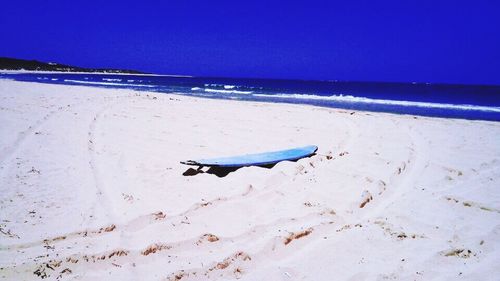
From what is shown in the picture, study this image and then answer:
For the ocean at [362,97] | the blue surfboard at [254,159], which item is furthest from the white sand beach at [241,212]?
the ocean at [362,97]

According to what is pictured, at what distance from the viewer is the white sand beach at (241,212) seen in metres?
2.70

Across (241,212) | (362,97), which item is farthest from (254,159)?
(362,97)

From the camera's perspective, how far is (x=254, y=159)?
549cm

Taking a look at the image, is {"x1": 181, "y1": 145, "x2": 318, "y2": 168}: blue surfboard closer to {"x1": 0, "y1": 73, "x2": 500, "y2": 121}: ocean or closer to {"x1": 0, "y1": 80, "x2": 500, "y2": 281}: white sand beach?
{"x1": 0, "y1": 80, "x2": 500, "y2": 281}: white sand beach

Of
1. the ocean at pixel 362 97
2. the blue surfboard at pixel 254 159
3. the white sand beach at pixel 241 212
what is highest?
the ocean at pixel 362 97

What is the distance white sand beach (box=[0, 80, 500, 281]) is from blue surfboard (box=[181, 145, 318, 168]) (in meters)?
0.16

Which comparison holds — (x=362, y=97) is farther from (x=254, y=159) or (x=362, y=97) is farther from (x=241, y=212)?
(x=241, y=212)

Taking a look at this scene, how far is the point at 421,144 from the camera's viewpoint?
24.7ft

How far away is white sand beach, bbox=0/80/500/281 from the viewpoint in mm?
2701

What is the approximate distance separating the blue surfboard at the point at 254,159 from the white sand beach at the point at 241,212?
165mm

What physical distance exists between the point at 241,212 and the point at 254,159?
1.89 m

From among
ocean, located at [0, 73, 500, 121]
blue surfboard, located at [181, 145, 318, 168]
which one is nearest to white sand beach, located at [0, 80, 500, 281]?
blue surfboard, located at [181, 145, 318, 168]

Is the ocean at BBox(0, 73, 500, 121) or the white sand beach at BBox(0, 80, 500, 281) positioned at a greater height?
the ocean at BBox(0, 73, 500, 121)

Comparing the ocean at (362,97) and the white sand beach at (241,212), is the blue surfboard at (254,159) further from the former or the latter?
the ocean at (362,97)
